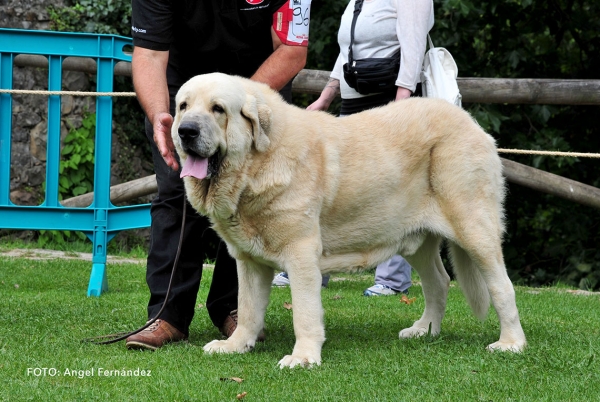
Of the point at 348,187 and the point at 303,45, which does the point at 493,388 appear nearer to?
the point at 348,187

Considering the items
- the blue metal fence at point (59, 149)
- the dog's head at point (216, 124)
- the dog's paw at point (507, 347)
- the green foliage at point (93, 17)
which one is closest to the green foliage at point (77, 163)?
the green foliage at point (93, 17)

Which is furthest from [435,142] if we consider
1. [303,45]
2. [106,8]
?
[106,8]

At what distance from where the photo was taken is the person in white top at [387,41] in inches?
209

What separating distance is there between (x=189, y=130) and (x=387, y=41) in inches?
93.3

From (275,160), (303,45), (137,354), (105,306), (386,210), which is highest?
(303,45)

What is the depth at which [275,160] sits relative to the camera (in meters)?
3.84

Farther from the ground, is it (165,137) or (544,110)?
(165,137)


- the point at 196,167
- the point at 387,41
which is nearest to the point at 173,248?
the point at 196,167

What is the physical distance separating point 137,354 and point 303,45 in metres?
1.85

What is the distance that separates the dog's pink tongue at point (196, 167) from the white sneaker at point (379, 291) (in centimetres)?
294

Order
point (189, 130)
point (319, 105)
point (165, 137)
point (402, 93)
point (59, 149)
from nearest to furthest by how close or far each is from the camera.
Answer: point (189, 130), point (165, 137), point (402, 93), point (319, 105), point (59, 149)

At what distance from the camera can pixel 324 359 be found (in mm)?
3912

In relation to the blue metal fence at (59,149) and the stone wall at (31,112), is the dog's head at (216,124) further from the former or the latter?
the stone wall at (31,112)

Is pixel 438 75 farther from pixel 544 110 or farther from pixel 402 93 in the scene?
pixel 544 110
